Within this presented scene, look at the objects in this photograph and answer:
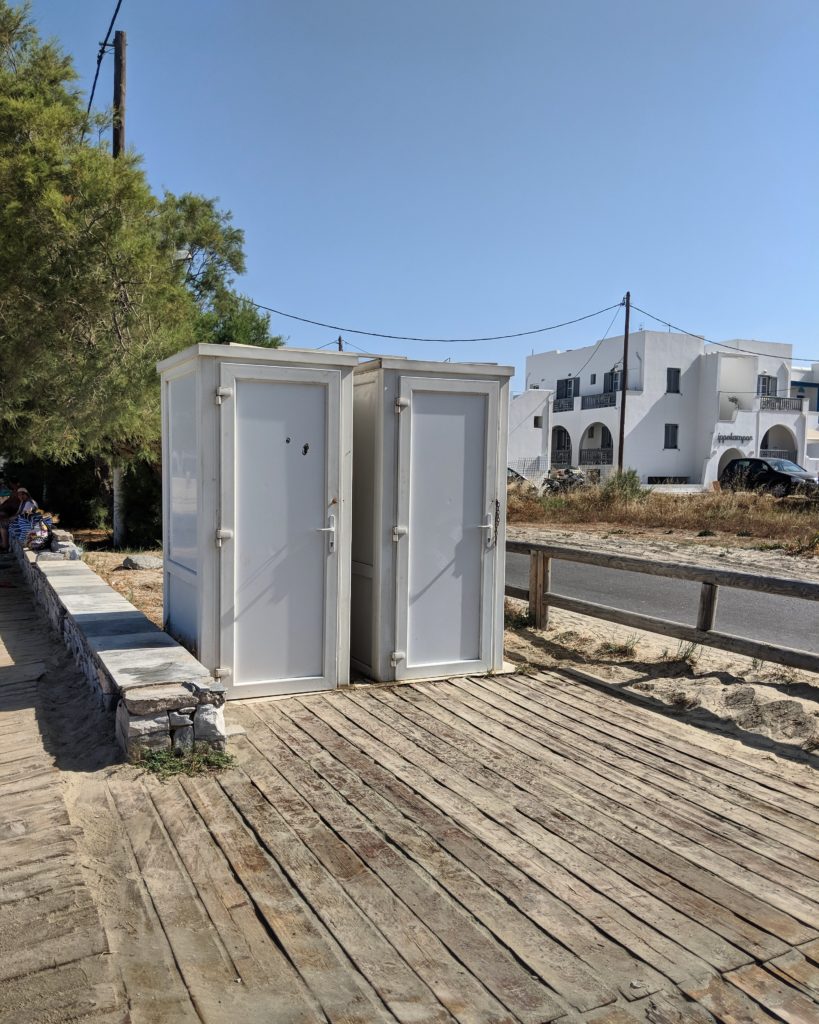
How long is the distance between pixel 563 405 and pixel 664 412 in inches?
245

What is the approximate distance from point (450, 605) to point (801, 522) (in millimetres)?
15900

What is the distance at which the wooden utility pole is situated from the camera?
15.6m

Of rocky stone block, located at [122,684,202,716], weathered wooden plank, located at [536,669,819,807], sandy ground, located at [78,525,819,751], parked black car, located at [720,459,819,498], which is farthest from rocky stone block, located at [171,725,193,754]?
parked black car, located at [720,459,819,498]

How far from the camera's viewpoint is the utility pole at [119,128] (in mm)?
15484

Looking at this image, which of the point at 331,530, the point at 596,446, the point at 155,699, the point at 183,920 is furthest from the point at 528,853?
the point at 596,446

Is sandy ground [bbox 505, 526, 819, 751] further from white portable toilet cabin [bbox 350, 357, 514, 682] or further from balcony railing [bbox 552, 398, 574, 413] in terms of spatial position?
balcony railing [bbox 552, 398, 574, 413]

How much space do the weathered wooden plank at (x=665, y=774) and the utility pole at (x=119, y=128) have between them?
428 inches

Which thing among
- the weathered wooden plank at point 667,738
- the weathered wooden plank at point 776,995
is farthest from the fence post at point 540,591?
the weathered wooden plank at point 776,995

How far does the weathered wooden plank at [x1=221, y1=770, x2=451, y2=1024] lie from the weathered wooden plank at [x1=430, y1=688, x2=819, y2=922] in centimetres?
149

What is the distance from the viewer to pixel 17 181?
1016 centimetres

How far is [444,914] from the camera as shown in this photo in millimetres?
3184

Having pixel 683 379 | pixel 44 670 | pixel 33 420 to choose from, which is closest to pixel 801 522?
pixel 33 420

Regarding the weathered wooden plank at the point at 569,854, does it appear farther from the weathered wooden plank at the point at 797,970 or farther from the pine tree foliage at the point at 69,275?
the pine tree foliage at the point at 69,275

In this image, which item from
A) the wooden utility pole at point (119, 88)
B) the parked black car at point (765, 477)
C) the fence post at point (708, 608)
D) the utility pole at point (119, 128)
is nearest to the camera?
the fence post at point (708, 608)
